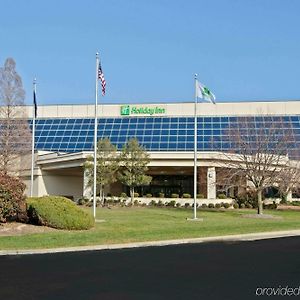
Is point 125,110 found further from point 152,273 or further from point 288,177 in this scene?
point 152,273

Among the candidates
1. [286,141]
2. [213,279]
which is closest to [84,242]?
[213,279]

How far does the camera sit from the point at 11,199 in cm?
2077

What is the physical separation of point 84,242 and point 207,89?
1459 cm

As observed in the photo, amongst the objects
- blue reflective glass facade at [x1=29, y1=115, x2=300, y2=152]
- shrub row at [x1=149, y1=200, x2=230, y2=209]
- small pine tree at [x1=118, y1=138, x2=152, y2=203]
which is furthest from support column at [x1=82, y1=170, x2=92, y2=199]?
blue reflective glass facade at [x1=29, y1=115, x2=300, y2=152]

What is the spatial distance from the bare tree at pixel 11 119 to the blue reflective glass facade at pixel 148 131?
12.6 m

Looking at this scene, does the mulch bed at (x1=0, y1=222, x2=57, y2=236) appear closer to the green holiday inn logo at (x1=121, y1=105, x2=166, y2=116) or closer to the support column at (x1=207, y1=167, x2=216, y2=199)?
the support column at (x1=207, y1=167, x2=216, y2=199)

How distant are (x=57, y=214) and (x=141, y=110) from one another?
168 feet

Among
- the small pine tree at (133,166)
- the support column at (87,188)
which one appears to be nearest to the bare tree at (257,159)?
the small pine tree at (133,166)

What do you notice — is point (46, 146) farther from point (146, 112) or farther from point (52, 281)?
point (52, 281)

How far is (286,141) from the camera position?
36.5m

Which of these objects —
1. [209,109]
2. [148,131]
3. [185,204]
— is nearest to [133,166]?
[185,204]

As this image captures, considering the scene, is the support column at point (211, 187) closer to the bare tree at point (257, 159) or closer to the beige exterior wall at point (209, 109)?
the bare tree at point (257, 159)

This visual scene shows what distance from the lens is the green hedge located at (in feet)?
67.9

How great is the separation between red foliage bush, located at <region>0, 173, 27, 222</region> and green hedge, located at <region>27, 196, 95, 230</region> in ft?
1.35
